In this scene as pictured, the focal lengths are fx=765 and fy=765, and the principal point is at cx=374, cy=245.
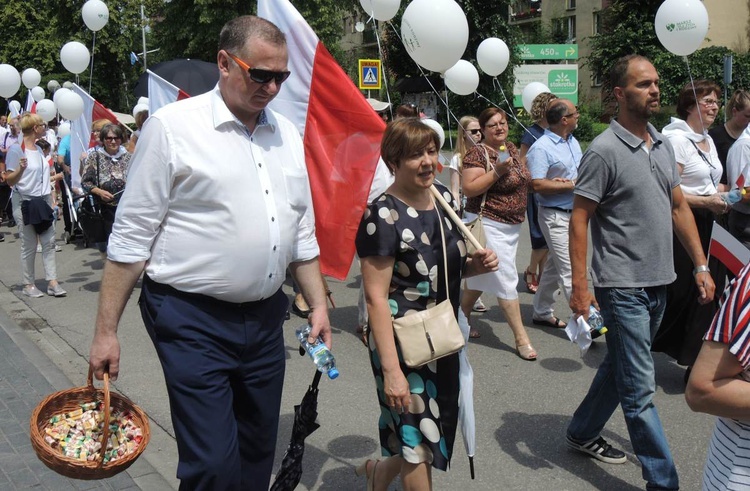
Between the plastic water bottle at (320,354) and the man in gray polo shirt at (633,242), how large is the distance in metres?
1.27

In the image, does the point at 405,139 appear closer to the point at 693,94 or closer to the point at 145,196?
the point at 145,196

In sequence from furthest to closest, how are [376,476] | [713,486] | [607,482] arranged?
1. [607,482]
2. [376,476]
3. [713,486]

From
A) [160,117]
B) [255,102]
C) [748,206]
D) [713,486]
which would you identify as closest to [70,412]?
[160,117]

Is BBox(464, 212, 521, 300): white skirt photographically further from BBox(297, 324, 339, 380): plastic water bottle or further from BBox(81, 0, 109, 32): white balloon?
BBox(81, 0, 109, 32): white balloon

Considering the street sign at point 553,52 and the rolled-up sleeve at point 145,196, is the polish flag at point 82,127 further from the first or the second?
the street sign at point 553,52

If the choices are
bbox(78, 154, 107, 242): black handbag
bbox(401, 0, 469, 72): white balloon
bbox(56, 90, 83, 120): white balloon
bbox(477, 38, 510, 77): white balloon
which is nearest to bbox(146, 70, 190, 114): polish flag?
bbox(78, 154, 107, 242): black handbag

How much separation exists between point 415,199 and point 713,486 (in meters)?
1.59

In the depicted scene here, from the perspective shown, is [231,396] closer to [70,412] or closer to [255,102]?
[70,412]

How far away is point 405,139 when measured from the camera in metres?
3.16

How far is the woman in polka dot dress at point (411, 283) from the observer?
10.1ft

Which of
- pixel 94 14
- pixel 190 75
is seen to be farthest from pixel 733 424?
pixel 94 14

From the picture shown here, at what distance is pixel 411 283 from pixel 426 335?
229 millimetres

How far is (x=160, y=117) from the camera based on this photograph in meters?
2.63

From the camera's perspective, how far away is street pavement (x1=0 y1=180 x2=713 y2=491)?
3.95 m
